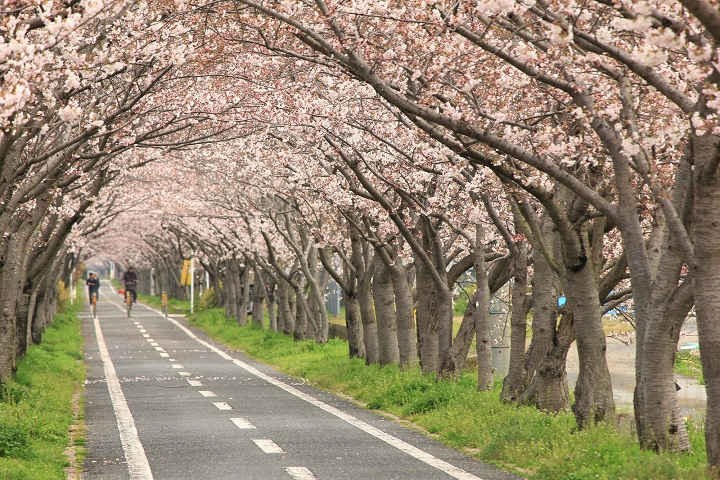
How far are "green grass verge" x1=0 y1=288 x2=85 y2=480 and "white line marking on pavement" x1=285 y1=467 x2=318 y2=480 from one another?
6.66 feet

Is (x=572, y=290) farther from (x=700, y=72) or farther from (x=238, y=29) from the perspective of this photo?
(x=238, y=29)

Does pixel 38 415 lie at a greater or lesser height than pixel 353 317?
lesser

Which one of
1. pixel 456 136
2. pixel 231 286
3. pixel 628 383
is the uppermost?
pixel 456 136

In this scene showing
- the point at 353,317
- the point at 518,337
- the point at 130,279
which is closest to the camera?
the point at 518,337

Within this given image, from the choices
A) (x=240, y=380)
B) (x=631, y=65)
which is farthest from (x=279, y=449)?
(x=240, y=380)

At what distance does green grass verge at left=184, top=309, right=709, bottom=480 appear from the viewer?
9.11 m

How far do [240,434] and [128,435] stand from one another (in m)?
1.33

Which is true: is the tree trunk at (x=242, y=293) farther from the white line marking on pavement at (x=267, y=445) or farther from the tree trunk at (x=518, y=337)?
the white line marking on pavement at (x=267, y=445)

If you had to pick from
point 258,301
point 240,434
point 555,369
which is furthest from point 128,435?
point 258,301

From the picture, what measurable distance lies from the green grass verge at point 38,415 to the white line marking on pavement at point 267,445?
6.22ft

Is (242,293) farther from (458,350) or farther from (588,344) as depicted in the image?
(588,344)

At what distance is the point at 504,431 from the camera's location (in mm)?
11547

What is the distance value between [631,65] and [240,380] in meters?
15.7

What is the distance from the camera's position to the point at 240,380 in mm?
22266
